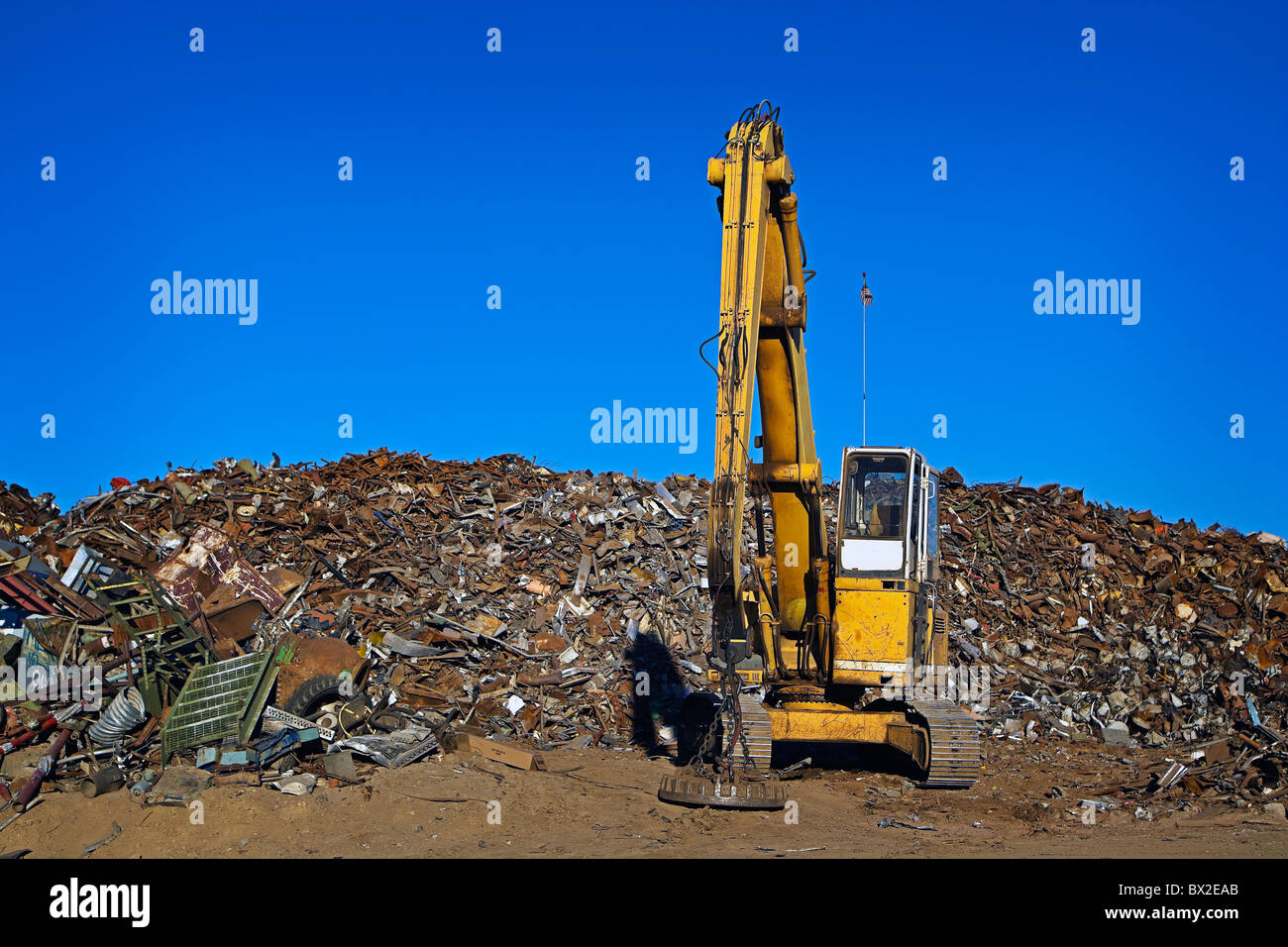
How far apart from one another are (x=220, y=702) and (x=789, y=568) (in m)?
6.55

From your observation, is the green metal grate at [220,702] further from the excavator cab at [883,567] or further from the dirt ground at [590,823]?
the excavator cab at [883,567]

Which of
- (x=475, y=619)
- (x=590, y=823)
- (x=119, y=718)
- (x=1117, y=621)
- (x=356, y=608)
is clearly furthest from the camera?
(x=1117, y=621)

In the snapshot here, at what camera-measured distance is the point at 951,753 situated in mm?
10648

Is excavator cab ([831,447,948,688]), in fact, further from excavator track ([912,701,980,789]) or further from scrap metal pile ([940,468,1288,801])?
scrap metal pile ([940,468,1288,801])

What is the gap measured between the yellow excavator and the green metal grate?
184 inches

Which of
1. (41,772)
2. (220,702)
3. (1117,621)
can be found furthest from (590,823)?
(1117,621)

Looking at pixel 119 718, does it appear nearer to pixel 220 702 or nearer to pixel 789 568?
pixel 220 702

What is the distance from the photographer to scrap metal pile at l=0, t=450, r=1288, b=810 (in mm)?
11406

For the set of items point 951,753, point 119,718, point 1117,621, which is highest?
point 1117,621

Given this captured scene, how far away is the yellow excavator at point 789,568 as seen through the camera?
9719 mm

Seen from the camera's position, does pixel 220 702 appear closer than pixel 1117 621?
Yes

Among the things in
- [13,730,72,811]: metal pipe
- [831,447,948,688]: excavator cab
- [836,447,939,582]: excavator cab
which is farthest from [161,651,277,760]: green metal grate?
[836,447,939,582]: excavator cab

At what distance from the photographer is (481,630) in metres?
15.7

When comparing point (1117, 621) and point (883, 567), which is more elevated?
point (883, 567)
